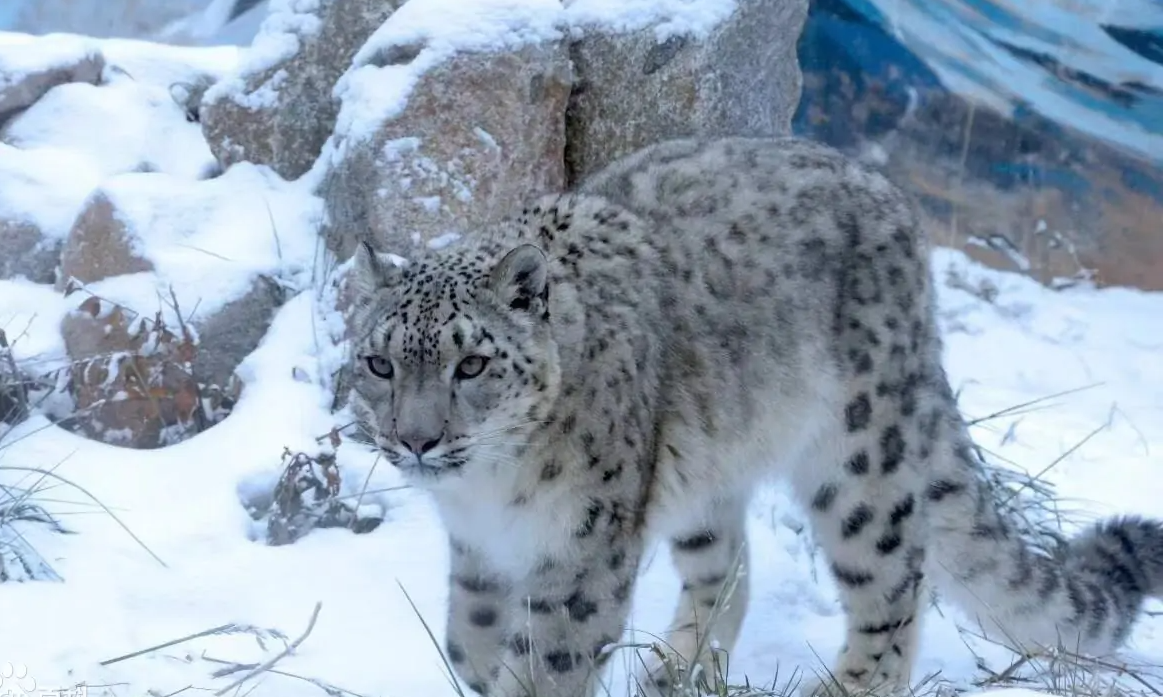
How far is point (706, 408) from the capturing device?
371cm

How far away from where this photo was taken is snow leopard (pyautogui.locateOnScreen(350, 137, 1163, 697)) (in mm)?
3225

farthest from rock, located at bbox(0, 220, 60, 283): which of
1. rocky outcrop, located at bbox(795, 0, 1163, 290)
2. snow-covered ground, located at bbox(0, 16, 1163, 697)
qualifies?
rocky outcrop, located at bbox(795, 0, 1163, 290)

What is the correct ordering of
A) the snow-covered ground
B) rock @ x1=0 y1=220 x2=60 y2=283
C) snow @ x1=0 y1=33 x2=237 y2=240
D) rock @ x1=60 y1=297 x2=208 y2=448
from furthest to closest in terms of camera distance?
1. snow @ x1=0 y1=33 x2=237 y2=240
2. rock @ x1=0 y1=220 x2=60 y2=283
3. rock @ x1=60 y1=297 x2=208 y2=448
4. the snow-covered ground

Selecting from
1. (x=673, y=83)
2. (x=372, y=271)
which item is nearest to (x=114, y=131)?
(x=673, y=83)

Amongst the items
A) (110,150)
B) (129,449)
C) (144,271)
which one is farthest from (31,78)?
(129,449)

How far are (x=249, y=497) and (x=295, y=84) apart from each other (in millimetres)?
2162

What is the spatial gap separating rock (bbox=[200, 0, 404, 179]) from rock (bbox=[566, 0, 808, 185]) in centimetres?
108

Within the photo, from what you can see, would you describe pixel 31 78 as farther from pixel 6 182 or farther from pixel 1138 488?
pixel 1138 488

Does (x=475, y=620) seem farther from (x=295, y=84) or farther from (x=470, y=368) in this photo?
(x=295, y=84)

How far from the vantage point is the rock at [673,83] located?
5.59 metres

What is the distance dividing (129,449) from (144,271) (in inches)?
34.3

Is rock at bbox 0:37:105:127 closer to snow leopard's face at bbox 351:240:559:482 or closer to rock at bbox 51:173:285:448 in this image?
rock at bbox 51:173:285:448

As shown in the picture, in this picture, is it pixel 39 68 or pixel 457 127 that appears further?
pixel 39 68

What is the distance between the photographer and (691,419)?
12.1ft
